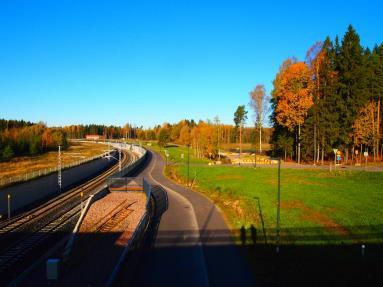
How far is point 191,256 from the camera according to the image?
19.9 metres

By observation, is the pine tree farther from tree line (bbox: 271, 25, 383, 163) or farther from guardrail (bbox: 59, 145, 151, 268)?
guardrail (bbox: 59, 145, 151, 268)

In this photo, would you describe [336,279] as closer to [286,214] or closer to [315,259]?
[315,259]

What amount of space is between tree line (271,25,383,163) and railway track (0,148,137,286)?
37.3 meters

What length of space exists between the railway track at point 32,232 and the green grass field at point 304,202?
43.9 ft

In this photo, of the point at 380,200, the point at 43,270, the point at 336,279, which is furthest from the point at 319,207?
the point at 43,270

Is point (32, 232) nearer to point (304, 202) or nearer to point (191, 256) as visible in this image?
point (191, 256)

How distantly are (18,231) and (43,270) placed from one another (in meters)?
9.78

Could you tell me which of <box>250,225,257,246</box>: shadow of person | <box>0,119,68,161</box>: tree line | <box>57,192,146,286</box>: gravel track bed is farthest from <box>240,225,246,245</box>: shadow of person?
<box>0,119,68,161</box>: tree line

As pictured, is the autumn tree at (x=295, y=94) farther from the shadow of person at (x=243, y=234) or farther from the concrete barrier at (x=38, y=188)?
the shadow of person at (x=243, y=234)

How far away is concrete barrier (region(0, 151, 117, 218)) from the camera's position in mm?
34125

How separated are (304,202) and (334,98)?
1243 inches

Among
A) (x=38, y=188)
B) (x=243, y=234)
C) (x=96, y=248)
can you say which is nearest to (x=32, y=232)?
(x=96, y=248)

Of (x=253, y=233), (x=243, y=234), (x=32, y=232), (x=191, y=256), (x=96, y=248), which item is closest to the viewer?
(x=191, y=256)

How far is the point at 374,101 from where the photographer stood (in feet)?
203
